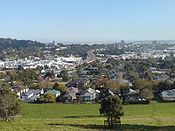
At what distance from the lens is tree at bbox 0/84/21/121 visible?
31.3 m

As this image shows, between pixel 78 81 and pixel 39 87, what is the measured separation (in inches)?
397

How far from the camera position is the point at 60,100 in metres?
57.2

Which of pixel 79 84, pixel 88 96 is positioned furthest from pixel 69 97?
pixel 79 84

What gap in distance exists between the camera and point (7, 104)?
104 feet

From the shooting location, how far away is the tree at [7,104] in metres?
31.3

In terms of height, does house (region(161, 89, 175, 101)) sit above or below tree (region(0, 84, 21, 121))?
below

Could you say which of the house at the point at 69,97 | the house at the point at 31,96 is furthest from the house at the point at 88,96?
the house at the point at 31,96

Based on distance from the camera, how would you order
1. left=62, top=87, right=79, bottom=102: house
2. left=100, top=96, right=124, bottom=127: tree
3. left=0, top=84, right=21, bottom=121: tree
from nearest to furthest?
left=100, top=96, right=124, bottom=127: tree < left=0, top=84, right=21, bottom=121: tree < left=62, top=87, right=79, bottom=102: house

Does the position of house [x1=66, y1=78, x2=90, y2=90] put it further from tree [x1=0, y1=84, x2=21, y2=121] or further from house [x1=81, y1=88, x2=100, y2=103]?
tree [x1=0, y1=84, x2=21, y2=121]

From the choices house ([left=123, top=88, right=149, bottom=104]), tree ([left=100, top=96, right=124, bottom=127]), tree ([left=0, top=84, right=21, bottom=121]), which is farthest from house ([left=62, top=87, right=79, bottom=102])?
tree ([left=100, top=96, right=124, bottom=127])

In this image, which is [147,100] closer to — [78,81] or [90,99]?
[90,99]

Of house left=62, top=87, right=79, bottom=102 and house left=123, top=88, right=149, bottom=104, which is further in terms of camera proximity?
house left=62, top=87, right=79, bottom=102

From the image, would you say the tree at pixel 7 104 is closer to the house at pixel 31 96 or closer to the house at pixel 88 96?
the house at pixel 88 96

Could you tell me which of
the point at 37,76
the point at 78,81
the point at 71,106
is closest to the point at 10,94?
the point at 71,106
